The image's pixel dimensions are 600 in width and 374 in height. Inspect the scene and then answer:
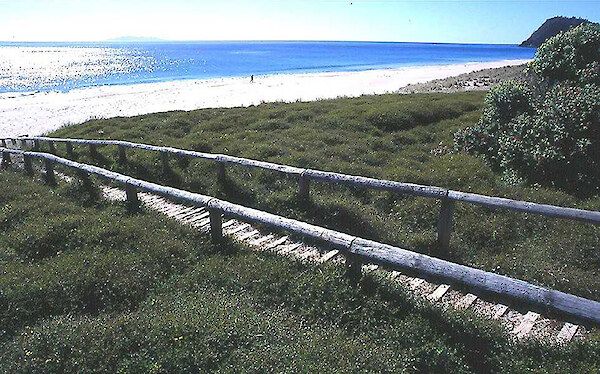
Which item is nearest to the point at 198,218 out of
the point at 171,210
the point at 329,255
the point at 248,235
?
the point at 171,210

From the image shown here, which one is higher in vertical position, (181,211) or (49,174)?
(49,174)

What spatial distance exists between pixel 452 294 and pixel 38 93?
5475cm

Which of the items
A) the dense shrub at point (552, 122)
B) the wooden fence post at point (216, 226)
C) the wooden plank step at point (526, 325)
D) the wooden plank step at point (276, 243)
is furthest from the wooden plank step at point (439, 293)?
the dense shrub at point (552, 122)

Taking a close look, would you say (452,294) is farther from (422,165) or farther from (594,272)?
(422,165)

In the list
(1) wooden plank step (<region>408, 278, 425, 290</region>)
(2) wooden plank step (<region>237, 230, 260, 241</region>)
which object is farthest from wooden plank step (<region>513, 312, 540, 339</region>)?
(2) wooden plank step (<region>237, 230, 260, 241</region>)

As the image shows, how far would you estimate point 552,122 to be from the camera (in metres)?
10.3

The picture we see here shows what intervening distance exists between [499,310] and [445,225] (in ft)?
6.62

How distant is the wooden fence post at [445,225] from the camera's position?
7.42m

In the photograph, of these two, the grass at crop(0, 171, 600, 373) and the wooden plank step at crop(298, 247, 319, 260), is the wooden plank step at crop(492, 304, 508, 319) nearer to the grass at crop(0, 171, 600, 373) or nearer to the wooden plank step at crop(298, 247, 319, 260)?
the grass at crop(0, 171, 600, 373)

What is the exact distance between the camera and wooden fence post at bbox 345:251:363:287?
6078 mm

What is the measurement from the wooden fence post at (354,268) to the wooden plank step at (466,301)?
1.46 meters

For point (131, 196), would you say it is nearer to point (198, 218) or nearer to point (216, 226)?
point (198, 218)

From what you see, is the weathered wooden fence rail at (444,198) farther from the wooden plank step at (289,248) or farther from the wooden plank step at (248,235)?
the wooden plank step at (289,248)

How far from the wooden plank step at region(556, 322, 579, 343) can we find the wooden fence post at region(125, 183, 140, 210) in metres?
8.42
